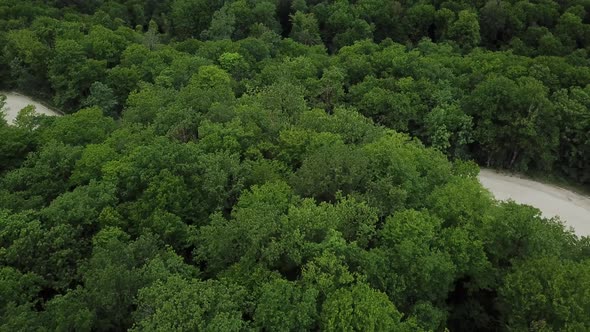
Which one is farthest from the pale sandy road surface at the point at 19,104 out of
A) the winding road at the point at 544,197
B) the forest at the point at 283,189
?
the winding road at the point at 544,197

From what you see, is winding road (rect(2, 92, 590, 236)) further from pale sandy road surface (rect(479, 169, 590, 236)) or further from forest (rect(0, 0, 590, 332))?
forest (rect(0, 0, 590, 332))

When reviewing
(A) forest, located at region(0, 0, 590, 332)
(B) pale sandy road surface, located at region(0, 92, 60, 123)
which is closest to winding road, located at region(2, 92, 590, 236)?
(A) forest, located at region(0, 0, 590, 332)

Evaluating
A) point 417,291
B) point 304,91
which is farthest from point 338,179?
point 304,91

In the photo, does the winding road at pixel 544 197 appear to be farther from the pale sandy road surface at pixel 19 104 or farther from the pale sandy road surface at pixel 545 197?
the pale sandy road surface at pixel 19 104

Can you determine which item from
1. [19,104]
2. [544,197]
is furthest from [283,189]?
[19,104]

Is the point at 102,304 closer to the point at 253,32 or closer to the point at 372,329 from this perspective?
the point at 372,329

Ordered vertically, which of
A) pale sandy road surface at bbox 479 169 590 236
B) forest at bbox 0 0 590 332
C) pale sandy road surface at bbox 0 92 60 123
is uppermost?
forest at bbox 0 0 590 332
